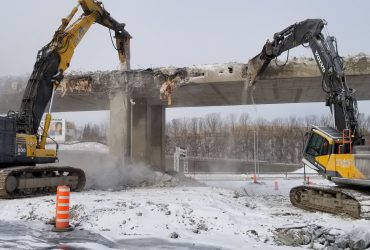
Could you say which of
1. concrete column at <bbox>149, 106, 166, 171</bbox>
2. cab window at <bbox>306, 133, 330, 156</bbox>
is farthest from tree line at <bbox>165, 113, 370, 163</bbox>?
cab window at <bbox>306, 133, 330, 156</bbox>

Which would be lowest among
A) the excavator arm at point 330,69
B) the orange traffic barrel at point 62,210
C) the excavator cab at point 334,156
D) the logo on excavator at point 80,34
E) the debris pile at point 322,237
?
the debris pile at point 322,237

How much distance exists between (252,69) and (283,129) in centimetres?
6207

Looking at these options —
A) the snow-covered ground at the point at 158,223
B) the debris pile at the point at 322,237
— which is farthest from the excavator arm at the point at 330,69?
the debris pile at the point at 322,237

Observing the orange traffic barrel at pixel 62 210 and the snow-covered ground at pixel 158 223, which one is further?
the orange traffic barrel at pixel 62 210

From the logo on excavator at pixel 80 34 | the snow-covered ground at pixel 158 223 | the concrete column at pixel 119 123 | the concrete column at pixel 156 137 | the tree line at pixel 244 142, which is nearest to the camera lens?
the snow-covered ground at pixel 158 223

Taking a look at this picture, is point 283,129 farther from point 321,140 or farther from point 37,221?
point 37,221

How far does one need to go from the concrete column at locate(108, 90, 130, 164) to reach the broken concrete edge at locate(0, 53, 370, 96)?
1.93 ft

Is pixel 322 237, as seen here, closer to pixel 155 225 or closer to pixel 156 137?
pixel 155 225

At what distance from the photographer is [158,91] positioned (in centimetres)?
2112

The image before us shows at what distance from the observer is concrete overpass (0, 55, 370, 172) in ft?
61.0

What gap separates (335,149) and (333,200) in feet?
5.15

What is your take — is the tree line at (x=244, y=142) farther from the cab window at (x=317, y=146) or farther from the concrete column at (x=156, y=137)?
the cab window at (x=317, y=146)

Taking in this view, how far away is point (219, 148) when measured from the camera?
236 ft

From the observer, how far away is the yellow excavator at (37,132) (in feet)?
42.0
